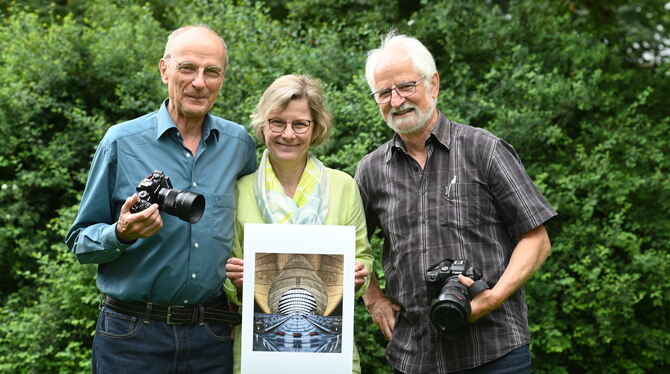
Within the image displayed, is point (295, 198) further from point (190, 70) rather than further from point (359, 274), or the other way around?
point (190, 70)

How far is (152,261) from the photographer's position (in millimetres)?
3000

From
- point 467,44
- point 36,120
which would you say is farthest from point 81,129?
point 467,44

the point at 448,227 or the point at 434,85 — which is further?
the point at 434,85

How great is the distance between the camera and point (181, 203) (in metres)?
2.75

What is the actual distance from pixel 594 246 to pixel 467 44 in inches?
99.8

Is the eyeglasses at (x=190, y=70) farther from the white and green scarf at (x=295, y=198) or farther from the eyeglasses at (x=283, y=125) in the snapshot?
the white and green scarf at (x=295, y=198)

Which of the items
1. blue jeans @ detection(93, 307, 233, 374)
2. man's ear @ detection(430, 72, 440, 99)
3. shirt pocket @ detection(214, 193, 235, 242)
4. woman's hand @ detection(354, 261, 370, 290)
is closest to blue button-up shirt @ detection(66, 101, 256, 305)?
shirt pocket @ detection(214, 193, 235, 242)

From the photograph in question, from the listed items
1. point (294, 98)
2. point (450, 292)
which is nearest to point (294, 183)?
point (294, 98)

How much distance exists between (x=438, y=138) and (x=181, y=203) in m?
1.19

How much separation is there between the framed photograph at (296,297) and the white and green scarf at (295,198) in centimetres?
18

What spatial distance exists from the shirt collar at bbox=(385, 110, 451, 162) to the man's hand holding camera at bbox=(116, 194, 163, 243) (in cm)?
113

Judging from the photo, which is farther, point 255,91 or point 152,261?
point 255,91

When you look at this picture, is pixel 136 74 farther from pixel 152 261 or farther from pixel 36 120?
pixel 152 261

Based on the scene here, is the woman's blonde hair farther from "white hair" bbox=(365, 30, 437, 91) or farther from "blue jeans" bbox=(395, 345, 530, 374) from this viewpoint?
"blue jeans" bbox=(395, 345, 530, 374)
